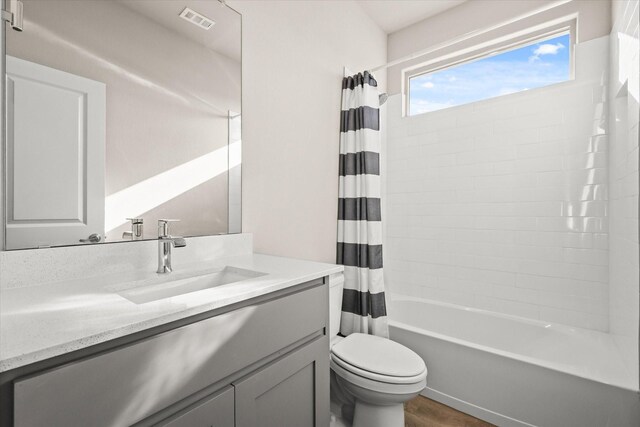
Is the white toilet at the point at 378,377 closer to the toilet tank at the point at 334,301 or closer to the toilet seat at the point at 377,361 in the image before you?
the toilet seat at the point at 377,361

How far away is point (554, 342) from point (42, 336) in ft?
8.34

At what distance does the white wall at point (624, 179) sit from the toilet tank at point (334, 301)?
4.39ft

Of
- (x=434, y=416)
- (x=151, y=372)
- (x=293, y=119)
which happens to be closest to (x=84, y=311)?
(x=151, y=372)

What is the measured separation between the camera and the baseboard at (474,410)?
1671 millimetres

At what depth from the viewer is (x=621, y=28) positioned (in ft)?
5.48

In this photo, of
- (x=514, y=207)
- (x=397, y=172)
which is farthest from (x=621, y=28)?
(x=397, y=172)

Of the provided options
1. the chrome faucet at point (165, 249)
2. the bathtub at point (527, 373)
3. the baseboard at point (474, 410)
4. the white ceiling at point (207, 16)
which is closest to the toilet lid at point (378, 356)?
the bathtub at point (527, 373)

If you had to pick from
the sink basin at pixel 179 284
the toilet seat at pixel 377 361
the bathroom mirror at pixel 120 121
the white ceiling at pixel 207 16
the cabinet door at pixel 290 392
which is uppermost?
the white ceiling at pixel 207 16

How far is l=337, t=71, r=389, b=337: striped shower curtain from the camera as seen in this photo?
203 cm

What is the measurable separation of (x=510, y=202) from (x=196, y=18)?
7.46 ft

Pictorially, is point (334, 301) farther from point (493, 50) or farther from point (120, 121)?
point (493, 50)

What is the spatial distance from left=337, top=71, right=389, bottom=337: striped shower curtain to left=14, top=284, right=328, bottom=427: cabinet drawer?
108 cm

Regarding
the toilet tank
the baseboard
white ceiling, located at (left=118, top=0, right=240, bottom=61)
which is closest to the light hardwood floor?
the baseboard

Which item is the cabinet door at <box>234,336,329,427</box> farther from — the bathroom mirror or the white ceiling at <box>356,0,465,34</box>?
the white ceiling at <box>356,0,465,34</box>
